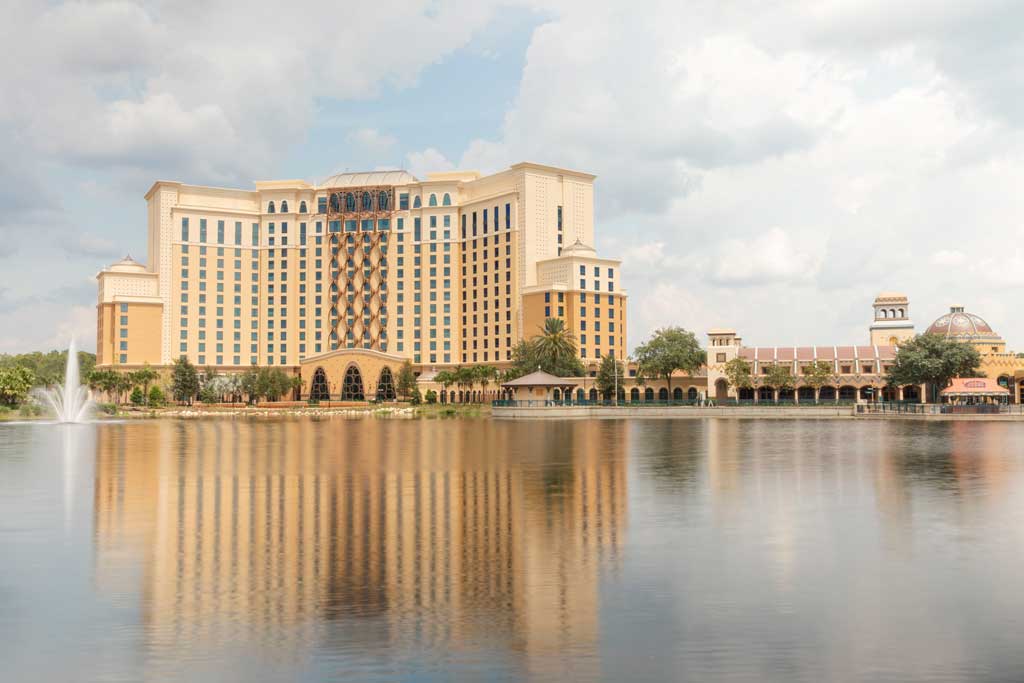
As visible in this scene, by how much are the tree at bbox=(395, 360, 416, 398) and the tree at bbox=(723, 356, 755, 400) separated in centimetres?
5297

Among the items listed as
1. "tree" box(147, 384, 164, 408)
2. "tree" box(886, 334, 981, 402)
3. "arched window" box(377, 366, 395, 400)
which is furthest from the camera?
"arched window" box(377, 366, 395, 400)

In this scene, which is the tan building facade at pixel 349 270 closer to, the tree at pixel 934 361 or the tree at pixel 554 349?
the tree at pixel 554 349

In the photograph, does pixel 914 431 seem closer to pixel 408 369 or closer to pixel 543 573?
pixel 543 573

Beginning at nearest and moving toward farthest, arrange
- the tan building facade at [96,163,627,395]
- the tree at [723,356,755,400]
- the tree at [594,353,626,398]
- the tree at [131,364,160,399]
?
the tree at [723,356,755,400] < the tree at [594,353,626,398] < the tree at [131,364,160,399] < the tan building facade at [96,163,627,395]

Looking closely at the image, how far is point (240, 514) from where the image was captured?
22.7m

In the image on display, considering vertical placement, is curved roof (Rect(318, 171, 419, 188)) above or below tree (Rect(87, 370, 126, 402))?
above

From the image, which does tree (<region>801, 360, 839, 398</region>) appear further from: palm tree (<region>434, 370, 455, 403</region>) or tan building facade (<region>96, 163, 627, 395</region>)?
palm tree (<region>434, 370, 455, 403</region>)

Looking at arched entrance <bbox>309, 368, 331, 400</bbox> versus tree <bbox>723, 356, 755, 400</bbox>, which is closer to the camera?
tree <bbox>723, 356, 755, 400</bbox>

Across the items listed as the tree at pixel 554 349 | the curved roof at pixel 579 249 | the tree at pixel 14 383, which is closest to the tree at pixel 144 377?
the tree at pixel 14 383

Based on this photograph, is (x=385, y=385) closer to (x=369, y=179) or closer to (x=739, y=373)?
(x=369, y=179)

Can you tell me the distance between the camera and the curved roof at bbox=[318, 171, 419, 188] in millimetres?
170500

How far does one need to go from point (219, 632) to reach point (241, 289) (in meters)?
169

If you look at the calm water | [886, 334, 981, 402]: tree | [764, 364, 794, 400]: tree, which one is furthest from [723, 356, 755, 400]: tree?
the calm water

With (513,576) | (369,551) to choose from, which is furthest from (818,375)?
(513,576)
